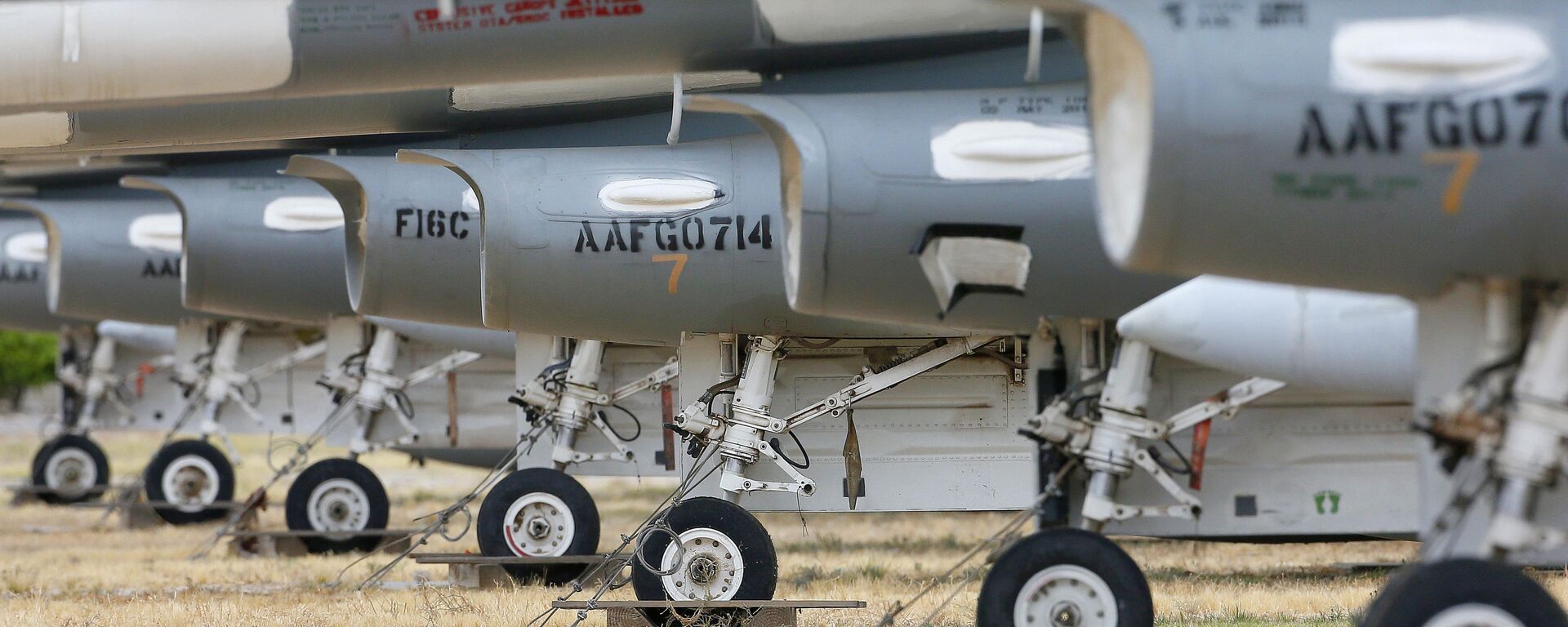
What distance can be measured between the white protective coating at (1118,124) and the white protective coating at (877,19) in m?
1.58

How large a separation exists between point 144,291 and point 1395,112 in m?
12.0

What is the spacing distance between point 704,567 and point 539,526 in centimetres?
252

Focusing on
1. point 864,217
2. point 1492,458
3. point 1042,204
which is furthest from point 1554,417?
point 864,217

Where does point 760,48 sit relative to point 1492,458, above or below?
above

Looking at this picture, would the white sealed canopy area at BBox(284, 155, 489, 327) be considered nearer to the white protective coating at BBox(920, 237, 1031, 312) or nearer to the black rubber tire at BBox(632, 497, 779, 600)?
the black rubber tire at BBox(632, 497, 779, 600)

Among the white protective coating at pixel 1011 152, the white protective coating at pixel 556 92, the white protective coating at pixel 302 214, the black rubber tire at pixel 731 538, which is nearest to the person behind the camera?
the white protective coating at pixel 1011 152

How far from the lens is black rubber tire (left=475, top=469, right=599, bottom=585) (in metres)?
9.94

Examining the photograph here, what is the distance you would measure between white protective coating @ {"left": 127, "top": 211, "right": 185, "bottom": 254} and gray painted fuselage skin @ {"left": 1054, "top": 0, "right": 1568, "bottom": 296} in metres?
10.9

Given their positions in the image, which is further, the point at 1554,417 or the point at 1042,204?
the point at 1042,204

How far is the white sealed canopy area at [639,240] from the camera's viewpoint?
25.6ft

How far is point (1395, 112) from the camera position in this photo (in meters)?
4.46

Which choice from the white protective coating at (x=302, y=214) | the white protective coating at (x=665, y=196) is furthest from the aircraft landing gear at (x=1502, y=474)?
the white protective coating at (x=302, y=214)

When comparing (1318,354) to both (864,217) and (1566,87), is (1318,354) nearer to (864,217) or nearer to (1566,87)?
(864,217)

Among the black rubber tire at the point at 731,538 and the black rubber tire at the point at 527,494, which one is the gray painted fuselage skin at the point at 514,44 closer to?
the black rubber tire at the point at 731,538
